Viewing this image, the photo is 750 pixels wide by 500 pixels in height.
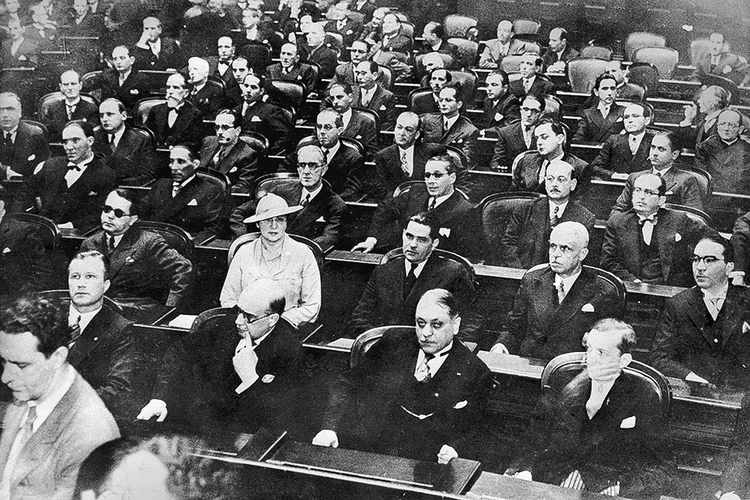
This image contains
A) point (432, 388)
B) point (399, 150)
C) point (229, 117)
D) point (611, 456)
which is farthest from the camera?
point (229, 117)

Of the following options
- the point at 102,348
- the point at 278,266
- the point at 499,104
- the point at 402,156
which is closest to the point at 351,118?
the point at 402,156

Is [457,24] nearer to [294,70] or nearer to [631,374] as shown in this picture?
[294,70]

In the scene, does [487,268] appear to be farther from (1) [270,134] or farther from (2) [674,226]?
(1) [270,134]

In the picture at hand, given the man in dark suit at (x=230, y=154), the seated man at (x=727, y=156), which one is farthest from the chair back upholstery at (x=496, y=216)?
the man in dark suit at (x=230, y=154)

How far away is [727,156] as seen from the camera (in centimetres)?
520

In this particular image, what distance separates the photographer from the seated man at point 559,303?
5.21 meters

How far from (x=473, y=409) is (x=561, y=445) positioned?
56 centimetres

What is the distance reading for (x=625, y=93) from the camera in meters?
5.55

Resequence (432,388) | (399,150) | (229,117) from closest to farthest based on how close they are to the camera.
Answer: (432,388)
(399,150)
(229,117)

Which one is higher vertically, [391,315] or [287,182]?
[287,182]

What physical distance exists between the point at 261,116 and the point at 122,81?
1107 millimetres

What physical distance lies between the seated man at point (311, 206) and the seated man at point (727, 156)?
230cm

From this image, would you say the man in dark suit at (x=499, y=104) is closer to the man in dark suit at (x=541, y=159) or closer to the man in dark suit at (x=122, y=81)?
the man in dark suit at (x=541, y=159)

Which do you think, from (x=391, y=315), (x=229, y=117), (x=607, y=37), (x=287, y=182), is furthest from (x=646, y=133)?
(x=229, y=117)
